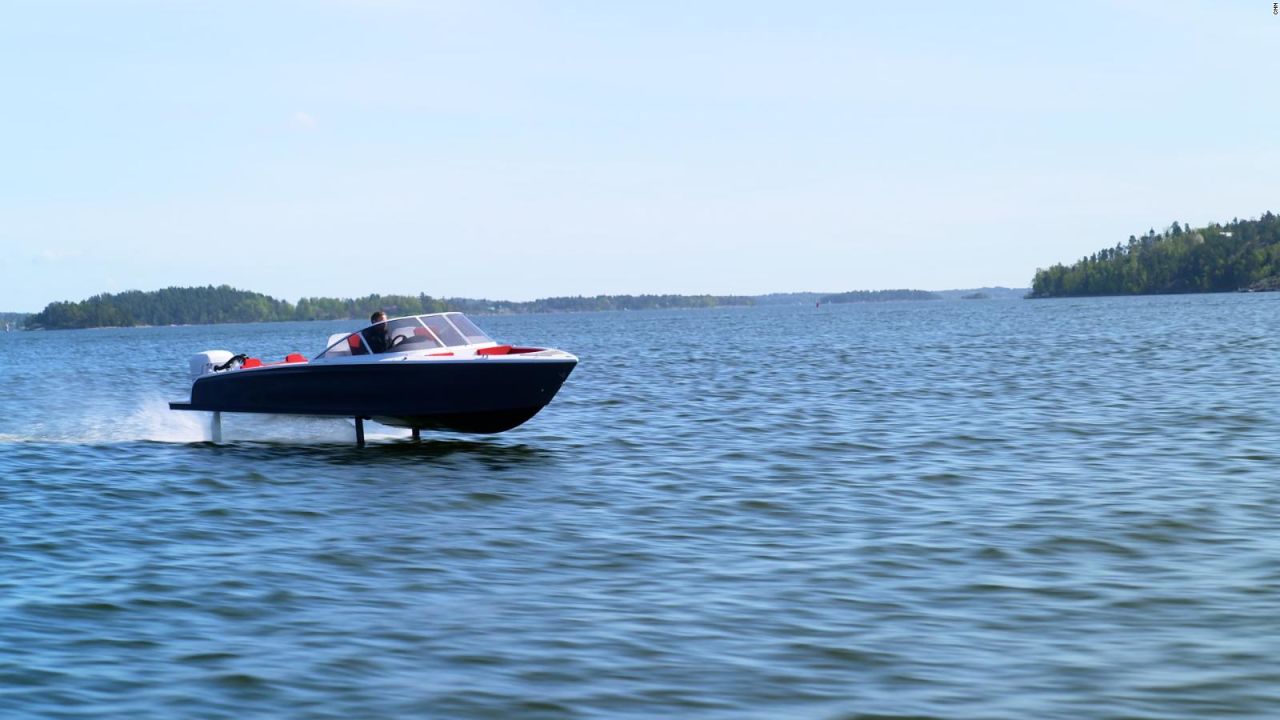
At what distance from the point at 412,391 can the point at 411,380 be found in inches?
7.3

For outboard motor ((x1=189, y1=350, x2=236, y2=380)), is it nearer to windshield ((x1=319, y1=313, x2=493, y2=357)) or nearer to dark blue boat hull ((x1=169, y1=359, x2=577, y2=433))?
dark blue boat hull ((x1=169, y1=359, x2=577, y2=433))

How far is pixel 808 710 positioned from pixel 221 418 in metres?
17.1

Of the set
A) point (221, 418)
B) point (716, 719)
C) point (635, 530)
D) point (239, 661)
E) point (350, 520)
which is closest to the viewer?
point (716, 719)

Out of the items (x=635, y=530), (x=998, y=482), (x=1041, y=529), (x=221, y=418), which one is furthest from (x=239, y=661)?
(x=221, y=418)

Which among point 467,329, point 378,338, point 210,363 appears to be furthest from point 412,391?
point 210,363

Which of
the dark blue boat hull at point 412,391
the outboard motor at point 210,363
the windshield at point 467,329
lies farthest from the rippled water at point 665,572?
the windshield at point 467,329

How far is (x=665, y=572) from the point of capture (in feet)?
33.3

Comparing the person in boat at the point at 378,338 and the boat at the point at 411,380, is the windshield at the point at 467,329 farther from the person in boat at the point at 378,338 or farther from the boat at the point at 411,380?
the person in boat at the point at 378,338

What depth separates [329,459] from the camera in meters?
19.2

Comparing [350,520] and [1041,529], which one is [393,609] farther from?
[1041,529]

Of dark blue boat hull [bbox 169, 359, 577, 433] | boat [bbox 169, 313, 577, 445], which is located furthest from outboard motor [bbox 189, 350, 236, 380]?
dark blue boat hull [bbox 169, 359, 577, 433]

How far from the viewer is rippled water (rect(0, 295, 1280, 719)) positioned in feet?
23.8

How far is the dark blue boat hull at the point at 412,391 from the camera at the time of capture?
19.0 m

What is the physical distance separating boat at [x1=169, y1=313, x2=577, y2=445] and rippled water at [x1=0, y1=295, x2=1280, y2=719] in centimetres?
71
